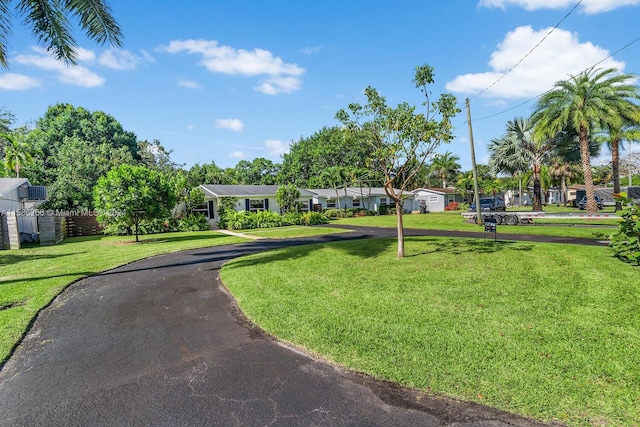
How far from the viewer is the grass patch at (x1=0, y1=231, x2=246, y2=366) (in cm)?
643

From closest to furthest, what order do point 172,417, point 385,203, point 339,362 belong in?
point 172,417
point 339,362
point 385,203

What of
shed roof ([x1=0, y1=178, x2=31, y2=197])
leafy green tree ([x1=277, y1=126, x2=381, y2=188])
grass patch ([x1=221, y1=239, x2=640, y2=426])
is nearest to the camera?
grass patch ([x1=221, y1=239, x2=640, y2=426])

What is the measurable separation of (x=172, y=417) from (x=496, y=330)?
4576mm

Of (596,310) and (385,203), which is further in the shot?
(385,203)

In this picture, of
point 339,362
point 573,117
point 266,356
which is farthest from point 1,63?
point 573,117

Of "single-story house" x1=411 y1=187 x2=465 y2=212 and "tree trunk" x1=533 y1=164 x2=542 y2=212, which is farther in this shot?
"single-story house" x1=411 y1=187 x2=465 y2=212

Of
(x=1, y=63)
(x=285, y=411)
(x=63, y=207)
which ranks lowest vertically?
(x=285, y=411)

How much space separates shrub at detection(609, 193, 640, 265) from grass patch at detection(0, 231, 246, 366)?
1339 centimetres

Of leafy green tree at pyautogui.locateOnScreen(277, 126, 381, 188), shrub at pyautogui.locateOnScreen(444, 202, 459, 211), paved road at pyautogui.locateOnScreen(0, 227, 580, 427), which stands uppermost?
leafy green tree at pyautogui.locateOnScreen(277, 126, 381, 188)

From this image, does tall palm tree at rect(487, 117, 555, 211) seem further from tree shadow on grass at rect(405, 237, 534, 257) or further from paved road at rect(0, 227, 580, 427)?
paved road at rect(0, 227, 580, 427)

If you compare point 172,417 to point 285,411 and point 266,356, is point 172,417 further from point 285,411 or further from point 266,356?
point 266,356

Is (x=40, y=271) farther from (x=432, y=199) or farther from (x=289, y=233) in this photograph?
(x=432, y=199)

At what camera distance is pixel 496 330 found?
5.26m

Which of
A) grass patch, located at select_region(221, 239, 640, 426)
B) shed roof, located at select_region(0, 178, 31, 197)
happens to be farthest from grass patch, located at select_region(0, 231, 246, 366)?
shed roof, located at select_region(0, 178, 31, 197)
